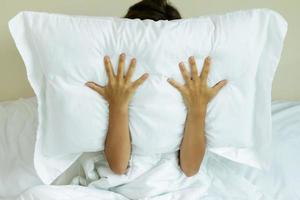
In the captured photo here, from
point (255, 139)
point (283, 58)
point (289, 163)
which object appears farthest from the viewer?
point (283, 58)

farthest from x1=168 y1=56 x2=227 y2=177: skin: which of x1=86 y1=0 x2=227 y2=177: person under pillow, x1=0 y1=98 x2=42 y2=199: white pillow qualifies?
x1=0 y1=98 x2=42 y2=199: white pillow

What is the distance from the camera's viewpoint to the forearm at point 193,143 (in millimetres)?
951

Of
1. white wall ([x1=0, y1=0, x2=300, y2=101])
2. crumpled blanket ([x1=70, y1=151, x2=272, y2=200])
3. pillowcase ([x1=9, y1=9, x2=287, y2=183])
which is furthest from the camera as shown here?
white wall ([x1=0, y1=0, x2=300, y2=101])

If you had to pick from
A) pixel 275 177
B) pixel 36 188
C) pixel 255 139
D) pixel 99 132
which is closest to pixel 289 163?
pixel 275 177

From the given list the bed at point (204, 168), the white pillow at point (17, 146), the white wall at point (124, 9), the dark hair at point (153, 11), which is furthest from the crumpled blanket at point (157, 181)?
the white wall at point (124, 9)

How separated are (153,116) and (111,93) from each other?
0.34ft

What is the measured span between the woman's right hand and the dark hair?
18 cm

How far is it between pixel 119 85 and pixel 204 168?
0.35m

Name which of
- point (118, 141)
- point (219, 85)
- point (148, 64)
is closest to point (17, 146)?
point (118, 141)

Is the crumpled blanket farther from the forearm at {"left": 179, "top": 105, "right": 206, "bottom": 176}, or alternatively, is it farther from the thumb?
the thumb

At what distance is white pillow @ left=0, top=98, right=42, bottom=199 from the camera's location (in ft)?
3.64

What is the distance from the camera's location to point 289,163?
3.73ft

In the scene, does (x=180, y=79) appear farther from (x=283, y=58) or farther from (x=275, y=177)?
(x=283, y=58)

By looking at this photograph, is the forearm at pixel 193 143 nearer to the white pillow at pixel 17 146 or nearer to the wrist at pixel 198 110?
the wrist at pixel 198 110
